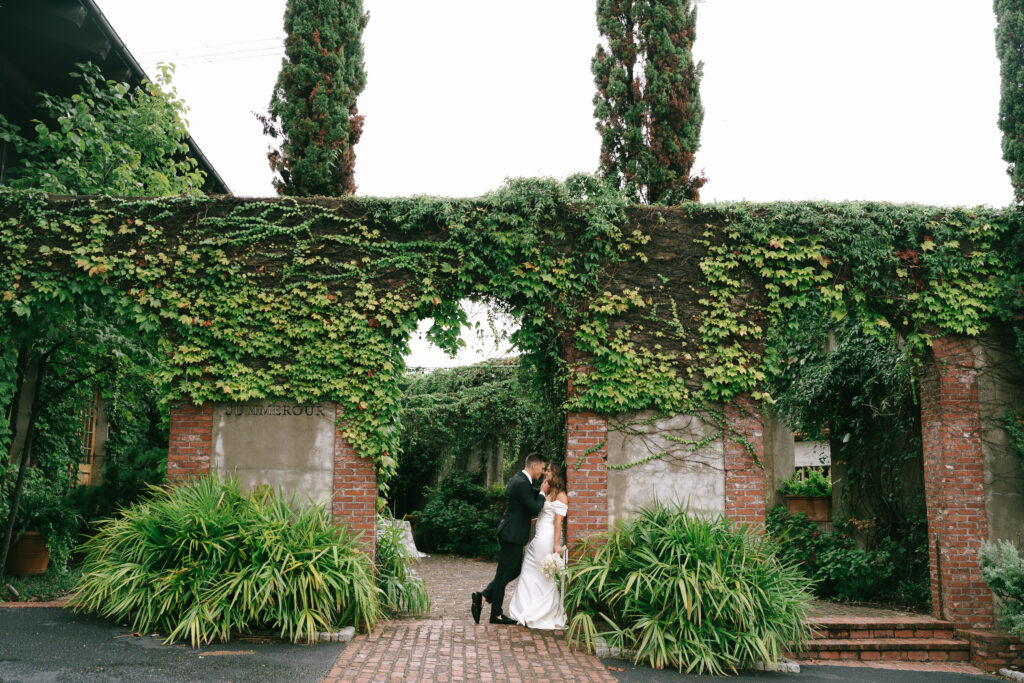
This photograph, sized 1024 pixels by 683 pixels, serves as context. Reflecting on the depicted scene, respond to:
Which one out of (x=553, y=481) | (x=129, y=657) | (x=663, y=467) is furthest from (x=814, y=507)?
(x=129, y=657)

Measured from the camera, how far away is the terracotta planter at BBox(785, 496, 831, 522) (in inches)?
525

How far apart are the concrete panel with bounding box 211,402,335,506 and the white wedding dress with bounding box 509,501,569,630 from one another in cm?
211

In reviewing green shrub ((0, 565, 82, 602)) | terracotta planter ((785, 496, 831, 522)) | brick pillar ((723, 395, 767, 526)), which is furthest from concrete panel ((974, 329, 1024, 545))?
green shrub ((0, 565, 82, 602))

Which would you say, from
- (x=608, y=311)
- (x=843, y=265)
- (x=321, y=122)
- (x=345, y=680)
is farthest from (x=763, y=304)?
(x=321, y=122)

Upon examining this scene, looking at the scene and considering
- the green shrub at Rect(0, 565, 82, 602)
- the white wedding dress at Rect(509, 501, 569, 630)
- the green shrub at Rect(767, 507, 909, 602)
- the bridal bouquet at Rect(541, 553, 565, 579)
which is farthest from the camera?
the green shrub at Rect(767, 507, 909, 602)

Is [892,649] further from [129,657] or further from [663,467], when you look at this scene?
[129,657]

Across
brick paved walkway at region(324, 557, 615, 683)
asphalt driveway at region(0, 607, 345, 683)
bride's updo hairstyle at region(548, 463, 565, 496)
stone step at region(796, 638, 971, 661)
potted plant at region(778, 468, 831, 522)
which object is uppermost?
bride's updo hairstyle at region(548, 463, 565, 496)

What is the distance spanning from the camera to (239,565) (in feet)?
21.1

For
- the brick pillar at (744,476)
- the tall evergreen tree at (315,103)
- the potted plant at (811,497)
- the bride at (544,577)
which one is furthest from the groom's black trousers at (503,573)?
the tall evergreen tree at (315,103)

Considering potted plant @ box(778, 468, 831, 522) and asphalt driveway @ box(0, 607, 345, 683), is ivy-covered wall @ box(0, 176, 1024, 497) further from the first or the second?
potted plant @ box(778, 468, 831, 522)

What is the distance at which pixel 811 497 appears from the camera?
1341cm

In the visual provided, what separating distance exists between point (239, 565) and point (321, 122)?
9414 mm

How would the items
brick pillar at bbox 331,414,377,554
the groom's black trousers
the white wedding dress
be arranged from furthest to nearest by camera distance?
brick pillar at bbox 331,414,377,554 < the groom's black trousers < the white wedding dress

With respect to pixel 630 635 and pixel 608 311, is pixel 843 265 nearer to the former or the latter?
pixel 608 311
